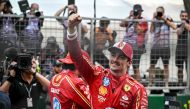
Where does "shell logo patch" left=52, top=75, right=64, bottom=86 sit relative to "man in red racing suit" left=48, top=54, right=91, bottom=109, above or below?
above

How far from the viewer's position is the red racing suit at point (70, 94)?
631 centimetres

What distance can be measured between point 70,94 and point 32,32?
351cm

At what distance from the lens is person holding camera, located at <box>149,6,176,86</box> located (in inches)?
414

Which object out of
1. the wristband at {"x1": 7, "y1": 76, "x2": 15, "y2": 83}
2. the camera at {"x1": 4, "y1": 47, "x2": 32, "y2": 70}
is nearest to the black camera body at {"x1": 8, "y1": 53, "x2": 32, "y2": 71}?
the camera at {"x1": 4, "y1": 47, "x2": 32, "y2": 70}

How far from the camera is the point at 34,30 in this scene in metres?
9.60

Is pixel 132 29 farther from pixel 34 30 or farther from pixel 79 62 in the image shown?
pixel 79 62

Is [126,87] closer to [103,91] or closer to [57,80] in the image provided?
[103,91]

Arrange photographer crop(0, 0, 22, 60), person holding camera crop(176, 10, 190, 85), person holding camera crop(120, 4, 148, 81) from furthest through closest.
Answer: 1. person holding camera crop(176, 10, 190, 85)
2. person holding camera crop(120, 4, 148, 81)
3. photographer crop(0, 0, 22, 60)

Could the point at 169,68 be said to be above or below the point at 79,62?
below

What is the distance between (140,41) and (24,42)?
225 cm

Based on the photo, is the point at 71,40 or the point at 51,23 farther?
the point at 51,23

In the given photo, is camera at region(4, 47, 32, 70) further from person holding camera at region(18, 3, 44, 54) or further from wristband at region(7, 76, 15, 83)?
person holding camera at region(18, 3, 44, 54)

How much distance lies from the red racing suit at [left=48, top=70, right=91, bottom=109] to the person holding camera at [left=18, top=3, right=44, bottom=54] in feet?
10.8

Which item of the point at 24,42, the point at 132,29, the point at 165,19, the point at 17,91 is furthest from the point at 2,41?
the point at 165,19
